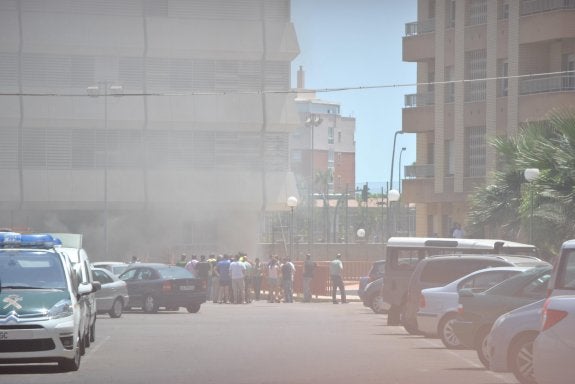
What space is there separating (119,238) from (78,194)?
3.45 m

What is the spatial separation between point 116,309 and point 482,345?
1802 centimetres

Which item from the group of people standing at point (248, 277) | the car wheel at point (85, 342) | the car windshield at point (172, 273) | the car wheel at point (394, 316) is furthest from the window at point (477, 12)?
the car wheel at point (85, 342)

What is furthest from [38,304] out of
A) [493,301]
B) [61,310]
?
[493,301]

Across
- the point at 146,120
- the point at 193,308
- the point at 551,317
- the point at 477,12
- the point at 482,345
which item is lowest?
the point at 193,308

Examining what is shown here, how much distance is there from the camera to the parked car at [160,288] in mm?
41719

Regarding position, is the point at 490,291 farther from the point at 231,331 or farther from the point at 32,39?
the point at 32,39

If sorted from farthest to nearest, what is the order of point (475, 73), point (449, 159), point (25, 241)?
point (449, 159), point (475, 73), point (25, 241)

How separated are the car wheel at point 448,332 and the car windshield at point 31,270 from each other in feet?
24.4

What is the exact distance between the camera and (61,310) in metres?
19.6

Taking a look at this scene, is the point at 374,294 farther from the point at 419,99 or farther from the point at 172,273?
the point at 419,99

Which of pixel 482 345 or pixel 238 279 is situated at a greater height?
pixel 482 345

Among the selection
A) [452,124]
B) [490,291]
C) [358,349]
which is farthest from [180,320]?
[452,124]

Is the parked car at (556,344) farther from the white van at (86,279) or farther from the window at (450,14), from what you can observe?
the window at (450,14)

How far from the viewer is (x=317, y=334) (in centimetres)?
2988
